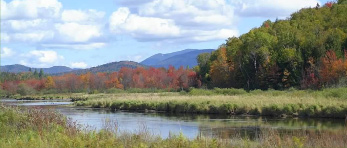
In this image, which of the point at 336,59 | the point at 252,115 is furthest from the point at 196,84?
the point at 252,115

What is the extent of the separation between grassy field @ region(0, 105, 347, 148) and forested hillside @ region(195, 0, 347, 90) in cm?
4198

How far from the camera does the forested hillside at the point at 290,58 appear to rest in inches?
2677

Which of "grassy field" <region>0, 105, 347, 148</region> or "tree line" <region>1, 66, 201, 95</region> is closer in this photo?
"grassy field" <region>0, 105, 347, 148</region>

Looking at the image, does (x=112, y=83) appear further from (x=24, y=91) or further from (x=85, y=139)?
(x=85, y=139)

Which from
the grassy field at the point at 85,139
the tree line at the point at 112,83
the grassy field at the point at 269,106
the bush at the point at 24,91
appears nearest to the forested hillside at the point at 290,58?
the grassy field at the point at 269,106

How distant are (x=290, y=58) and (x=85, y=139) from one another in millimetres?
61432

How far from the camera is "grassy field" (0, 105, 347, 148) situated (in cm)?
1594

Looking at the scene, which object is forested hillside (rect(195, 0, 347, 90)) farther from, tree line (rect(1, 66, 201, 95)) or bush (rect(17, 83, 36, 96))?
bush (rect(17, 83, 36, 96))

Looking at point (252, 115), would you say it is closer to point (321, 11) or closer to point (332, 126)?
point (332, 126)

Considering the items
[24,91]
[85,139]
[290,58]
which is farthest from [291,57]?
[24,91]

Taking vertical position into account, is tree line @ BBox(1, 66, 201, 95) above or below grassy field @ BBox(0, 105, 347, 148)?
above

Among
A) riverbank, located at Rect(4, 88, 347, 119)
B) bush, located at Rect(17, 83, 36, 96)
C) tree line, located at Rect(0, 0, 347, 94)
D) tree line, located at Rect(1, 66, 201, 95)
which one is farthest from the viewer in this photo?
tree line, located at Rect(1, 66, 201, 95)

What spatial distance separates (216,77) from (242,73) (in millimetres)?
11495

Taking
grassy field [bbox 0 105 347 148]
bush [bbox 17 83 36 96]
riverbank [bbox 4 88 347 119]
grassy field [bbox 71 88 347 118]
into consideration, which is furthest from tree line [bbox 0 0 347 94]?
bush [bbox 17 83 36 96]
